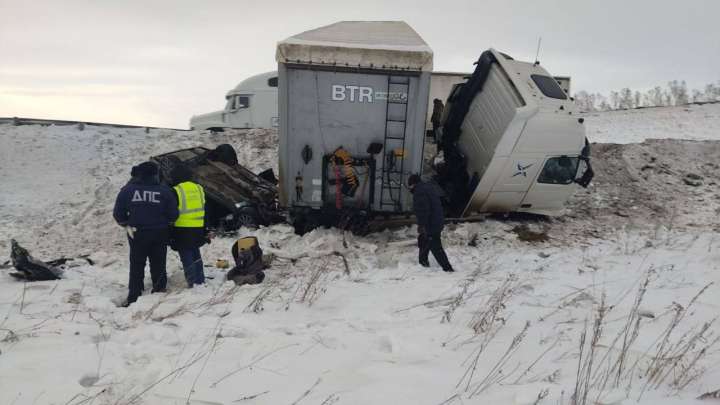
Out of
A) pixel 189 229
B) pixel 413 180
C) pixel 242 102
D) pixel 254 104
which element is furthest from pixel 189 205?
pixel 242 102

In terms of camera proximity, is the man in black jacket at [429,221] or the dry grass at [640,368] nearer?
the dry grass at [640,368]

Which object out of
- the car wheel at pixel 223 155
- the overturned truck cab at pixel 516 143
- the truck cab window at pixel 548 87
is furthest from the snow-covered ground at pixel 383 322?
the truck cab window at pixel 548 87

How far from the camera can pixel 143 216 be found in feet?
19.9

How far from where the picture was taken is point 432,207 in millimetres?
7840

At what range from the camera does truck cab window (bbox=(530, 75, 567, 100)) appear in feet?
32.7

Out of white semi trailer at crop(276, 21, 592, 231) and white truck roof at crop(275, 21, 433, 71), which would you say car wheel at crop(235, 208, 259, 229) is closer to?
white semi trailer at crop(276, 21, 592, 231)

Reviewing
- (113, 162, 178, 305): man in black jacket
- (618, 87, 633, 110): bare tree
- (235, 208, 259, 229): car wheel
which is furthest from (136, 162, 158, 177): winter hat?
(618, 87, 633, 110): bare tree

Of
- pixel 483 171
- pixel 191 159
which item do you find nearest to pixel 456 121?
pixel 483 171

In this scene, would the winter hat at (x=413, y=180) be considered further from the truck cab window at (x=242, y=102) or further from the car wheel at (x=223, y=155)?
the truck cab window at (x=242, y=102)

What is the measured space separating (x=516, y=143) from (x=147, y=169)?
6.43 meters

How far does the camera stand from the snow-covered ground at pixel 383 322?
3.39 metres

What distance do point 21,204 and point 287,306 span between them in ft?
33.9

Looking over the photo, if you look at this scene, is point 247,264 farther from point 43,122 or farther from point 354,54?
point 43,122

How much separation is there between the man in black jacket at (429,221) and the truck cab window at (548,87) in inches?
143
